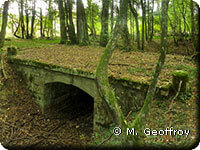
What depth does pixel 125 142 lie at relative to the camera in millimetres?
3439

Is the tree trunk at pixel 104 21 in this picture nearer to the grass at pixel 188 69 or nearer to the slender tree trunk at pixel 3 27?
the slender tree trunk at pixel 3 27

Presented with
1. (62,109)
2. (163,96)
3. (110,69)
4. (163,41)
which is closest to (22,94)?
(62,109)

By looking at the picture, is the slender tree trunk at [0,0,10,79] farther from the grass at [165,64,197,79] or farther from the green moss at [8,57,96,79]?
the grass at [165,64,197,79]

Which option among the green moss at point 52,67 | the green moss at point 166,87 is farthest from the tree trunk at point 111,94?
the green moss at point 52,67

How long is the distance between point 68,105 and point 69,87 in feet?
3.46

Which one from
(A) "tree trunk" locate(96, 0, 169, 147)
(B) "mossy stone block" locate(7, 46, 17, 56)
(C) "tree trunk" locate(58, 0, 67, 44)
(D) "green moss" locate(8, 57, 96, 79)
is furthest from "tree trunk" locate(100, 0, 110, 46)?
(A) "tree trunk" locate(96, 0, 169, 147)

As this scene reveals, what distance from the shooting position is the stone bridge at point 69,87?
5.62 m

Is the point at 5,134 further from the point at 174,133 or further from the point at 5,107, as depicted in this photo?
the point at 174,133

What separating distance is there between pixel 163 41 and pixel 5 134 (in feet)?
22.6

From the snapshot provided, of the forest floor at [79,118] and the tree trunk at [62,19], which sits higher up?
the tree trunk at [62,19]

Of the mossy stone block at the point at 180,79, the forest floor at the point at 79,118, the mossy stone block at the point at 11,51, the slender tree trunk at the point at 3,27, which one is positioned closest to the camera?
the forest floor at the point at 79,118

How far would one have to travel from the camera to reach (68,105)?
982 cm

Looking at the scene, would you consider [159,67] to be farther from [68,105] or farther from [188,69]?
[68,105]

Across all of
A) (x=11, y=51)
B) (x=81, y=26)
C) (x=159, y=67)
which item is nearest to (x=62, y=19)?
(x=81, y=26)
